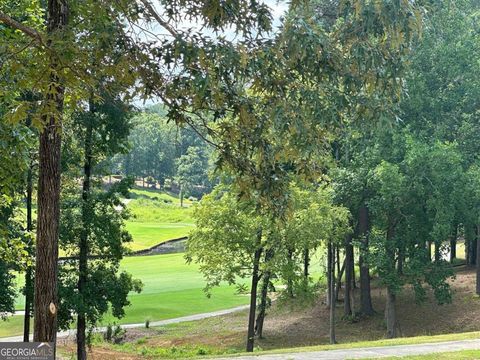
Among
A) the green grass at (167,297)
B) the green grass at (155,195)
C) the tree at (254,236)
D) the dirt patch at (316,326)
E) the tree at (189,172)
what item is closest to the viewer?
the tree at (254,236)

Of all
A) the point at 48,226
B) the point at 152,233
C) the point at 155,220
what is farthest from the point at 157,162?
the point at 48,226

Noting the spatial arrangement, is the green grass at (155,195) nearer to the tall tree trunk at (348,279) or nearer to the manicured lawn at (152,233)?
the manicured lawn at (152,233)

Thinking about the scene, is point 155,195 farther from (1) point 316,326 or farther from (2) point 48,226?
(2) point 48,226

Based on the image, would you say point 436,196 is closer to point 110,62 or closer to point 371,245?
point 371,245

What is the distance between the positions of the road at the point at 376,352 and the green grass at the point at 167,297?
15037 millimetres

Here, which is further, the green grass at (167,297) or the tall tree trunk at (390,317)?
the green grass at (167,297)

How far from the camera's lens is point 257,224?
18.5 m

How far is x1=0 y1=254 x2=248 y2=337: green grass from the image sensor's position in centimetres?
2848

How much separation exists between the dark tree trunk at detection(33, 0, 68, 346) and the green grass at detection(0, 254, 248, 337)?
60.4 feet

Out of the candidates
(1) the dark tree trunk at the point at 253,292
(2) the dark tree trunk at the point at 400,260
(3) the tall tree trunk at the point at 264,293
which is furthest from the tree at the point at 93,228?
(2) the dark tree trunk at the point at 400,260

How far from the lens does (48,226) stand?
24.5ft

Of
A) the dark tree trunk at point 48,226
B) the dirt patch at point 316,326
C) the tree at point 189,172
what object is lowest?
the dirt patch at point 316,326

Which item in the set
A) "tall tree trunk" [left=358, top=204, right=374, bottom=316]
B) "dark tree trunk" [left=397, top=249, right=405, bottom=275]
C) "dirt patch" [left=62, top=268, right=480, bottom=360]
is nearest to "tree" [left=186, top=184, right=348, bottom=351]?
"dirt patch" [left=62, top=268, right=480, bottom=360]

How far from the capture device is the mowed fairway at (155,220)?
57.6m
